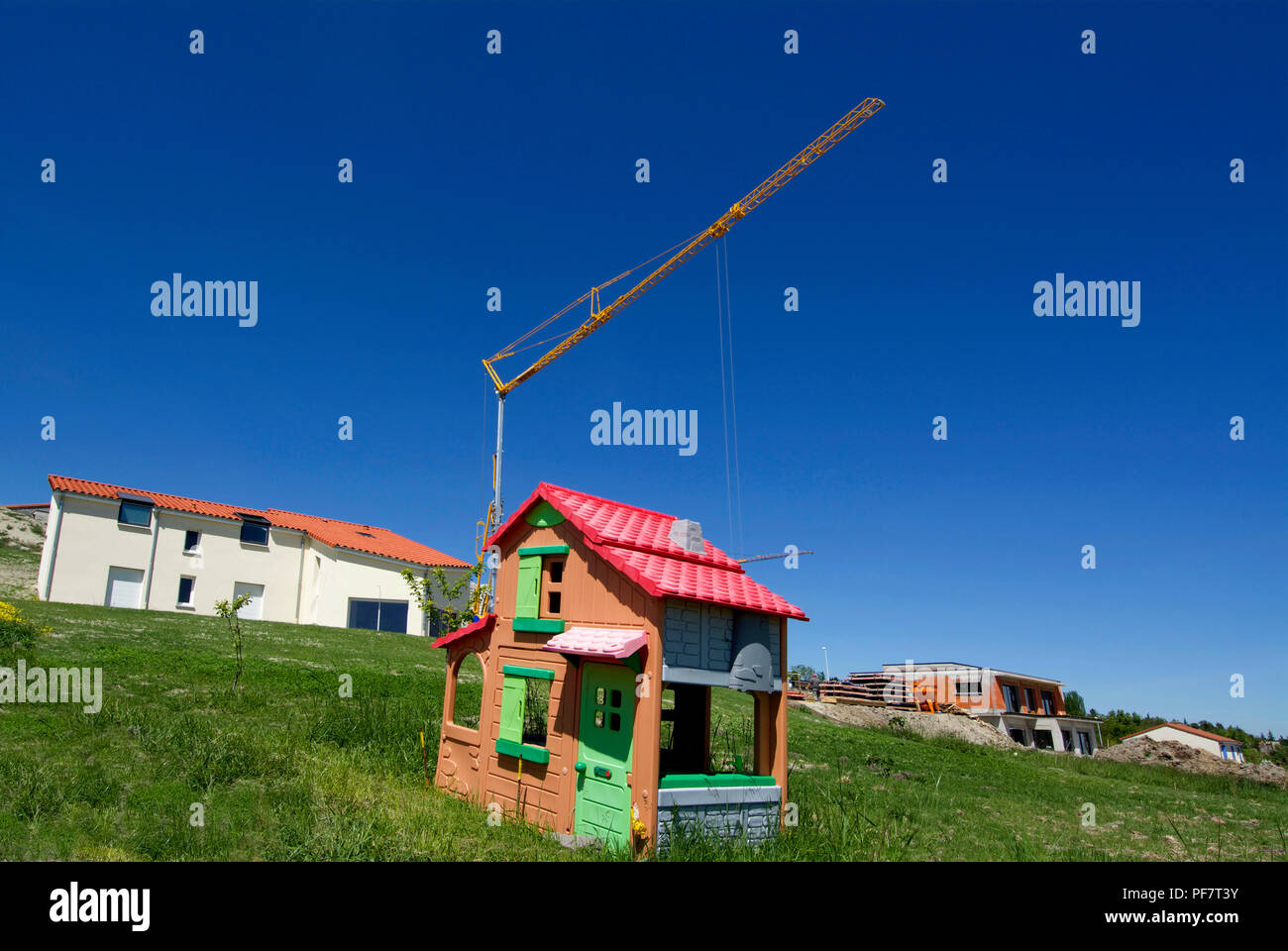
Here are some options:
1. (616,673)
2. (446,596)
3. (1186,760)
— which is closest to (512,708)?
(616,673)

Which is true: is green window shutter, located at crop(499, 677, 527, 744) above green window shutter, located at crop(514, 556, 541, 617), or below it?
below

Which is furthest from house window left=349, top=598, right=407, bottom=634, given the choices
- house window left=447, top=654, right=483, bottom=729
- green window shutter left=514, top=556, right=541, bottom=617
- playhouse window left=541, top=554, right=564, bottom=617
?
playhouse window left=541, top=554, right=564, bottom=617

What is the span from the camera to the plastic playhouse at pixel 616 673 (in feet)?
38.5

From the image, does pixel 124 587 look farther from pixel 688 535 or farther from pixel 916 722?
pixel 916 722

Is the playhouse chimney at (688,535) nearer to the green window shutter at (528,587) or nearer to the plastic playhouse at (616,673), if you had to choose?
the plastic playhouse at (616,673)

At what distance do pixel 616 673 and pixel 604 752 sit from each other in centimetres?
124

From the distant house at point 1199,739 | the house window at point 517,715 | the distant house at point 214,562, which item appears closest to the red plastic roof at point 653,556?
the house window at point 517,715

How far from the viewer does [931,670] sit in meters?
51.4

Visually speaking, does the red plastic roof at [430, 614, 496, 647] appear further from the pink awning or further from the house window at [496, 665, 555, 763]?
the pink awning

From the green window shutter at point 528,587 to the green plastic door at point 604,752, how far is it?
6.25 ft

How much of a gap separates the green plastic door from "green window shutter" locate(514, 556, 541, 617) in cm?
191

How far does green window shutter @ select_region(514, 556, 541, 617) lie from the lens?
47.1ft

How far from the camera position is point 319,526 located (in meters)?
46.0
